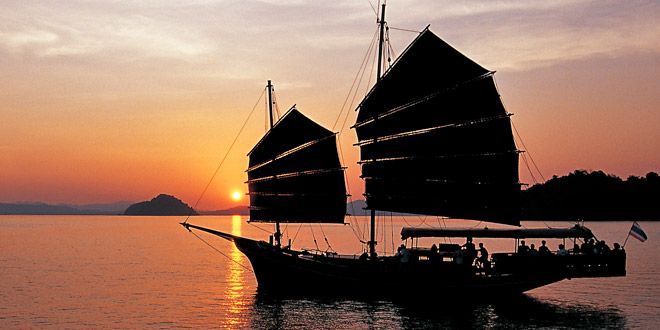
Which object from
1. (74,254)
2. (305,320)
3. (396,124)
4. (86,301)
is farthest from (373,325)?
(74,254)

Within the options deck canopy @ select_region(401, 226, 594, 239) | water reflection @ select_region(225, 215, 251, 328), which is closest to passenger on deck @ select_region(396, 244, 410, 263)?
deck canopy @ select_region(401, 226, 594, 239)

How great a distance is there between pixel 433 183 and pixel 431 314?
745 centimetres

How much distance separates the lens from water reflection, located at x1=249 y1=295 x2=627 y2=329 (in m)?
33.1

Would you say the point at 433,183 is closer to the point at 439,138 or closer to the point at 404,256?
the point at 439,138

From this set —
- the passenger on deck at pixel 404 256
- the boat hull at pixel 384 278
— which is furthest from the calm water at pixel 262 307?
the passenger on deck at pixel 404 256

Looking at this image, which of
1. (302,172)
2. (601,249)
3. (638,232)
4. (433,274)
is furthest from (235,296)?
(638,232)

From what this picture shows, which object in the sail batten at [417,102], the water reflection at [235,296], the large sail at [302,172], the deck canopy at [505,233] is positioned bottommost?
the water reflection at [235,296]

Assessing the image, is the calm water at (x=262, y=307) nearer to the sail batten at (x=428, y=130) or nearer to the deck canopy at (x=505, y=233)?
the deck canopy at (x=505, y=233)

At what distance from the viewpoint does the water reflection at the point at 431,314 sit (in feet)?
109

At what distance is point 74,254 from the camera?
93875mm

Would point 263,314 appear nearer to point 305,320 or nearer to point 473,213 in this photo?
point 305,320

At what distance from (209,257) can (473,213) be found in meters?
56.4

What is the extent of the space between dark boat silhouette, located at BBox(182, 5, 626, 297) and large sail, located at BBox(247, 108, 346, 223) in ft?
0.40

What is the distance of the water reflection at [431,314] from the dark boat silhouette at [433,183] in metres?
0.87
